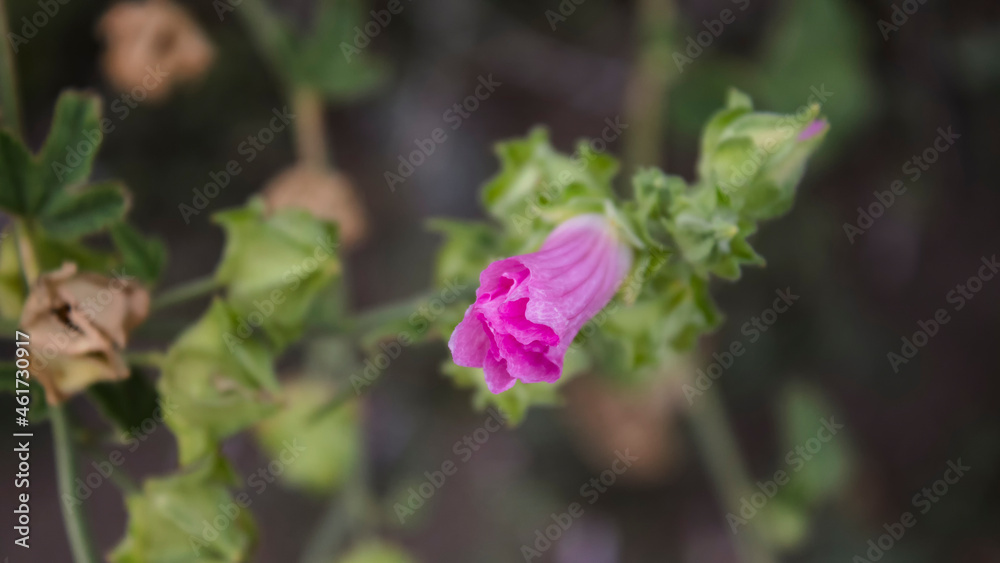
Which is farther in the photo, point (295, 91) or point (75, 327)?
point (295, 91)

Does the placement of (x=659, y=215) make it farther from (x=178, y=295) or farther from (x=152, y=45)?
(x=152, y=45)

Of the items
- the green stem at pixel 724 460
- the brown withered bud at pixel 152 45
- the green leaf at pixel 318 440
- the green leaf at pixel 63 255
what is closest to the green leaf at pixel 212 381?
the green leaf at pixel 63 255

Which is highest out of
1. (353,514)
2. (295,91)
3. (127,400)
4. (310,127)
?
(295,91)

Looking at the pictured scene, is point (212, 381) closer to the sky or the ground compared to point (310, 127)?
closer to the ground

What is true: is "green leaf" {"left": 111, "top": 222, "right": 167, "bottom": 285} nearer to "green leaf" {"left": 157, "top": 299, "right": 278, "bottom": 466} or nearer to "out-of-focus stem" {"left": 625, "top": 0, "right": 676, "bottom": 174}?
"green leaf" {"left": 157, "top": 299, "right": 278, "bottom": 466}

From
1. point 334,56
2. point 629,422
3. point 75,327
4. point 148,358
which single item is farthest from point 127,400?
point 629,422

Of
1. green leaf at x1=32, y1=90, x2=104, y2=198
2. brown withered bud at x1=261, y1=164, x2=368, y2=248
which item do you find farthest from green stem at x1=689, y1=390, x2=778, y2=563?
green leaf at x1=32, y1=90, x2=104, y2=198
